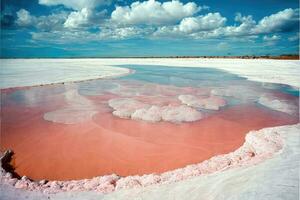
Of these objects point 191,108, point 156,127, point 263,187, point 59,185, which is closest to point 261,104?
point 191,108

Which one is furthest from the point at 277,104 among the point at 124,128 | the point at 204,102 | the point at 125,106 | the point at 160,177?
the point at 160,177

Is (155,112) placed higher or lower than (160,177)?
higher

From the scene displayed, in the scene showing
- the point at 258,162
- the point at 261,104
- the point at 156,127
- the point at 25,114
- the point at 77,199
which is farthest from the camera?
the point at 261,104

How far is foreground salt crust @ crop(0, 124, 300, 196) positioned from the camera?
4.22 m

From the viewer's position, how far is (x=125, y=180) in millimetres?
4391

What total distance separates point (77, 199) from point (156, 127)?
12.6 feet

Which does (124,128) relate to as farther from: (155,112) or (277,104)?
(277,104)

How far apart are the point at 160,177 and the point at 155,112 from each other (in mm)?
4391

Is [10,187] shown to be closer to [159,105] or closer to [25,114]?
[25,114]

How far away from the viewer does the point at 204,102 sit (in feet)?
35.3

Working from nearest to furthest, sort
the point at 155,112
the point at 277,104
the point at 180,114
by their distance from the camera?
1. the point at 180,114
2. the point at 155,112
3. the point at 277,104

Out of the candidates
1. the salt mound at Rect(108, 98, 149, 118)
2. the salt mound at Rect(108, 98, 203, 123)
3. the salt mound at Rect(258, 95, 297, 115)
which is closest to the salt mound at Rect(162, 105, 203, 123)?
the salt mound at Rect(108, 98, 203, 123)

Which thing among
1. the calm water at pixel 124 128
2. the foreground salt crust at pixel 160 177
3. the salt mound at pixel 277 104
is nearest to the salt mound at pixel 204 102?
the calm water at pixel 124 128

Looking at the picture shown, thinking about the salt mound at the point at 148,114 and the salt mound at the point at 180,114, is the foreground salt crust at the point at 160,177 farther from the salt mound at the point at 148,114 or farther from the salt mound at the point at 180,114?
the salt mound at the point at 148,114
